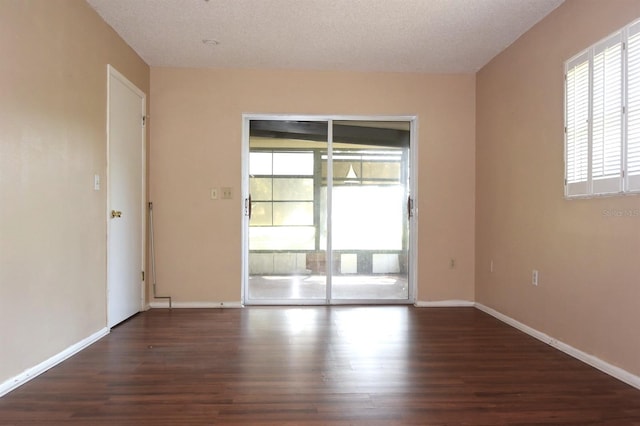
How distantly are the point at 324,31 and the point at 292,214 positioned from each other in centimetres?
197

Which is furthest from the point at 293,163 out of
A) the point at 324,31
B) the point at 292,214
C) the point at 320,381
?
the point at 320,381

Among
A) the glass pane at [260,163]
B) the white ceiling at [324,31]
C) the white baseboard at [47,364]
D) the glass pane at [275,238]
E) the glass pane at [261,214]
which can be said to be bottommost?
the white baseboard at [47,364]

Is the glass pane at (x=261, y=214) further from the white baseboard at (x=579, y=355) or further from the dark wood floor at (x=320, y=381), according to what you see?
the white baseboard at (x=579, y=355)

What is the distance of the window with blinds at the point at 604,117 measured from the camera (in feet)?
8.06

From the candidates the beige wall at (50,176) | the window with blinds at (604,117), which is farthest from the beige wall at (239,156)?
the window with blinds at (604,117)

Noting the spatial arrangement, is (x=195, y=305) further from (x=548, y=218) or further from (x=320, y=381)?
(x=548, y=218)

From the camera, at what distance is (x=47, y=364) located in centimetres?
268

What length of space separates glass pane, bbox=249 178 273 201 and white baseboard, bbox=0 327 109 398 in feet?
6.65

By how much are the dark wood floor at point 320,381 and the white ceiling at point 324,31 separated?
8.49 feet

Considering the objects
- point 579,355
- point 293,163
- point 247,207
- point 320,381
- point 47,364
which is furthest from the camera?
point 293,163

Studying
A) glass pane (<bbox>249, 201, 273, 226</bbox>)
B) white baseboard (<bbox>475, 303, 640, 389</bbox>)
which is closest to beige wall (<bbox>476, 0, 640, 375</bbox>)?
white baseboard (<bbox>475, 303, 640, 389</bbox>)

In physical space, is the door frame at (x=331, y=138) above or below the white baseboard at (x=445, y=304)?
above

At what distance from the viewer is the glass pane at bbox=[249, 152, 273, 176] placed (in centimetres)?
473

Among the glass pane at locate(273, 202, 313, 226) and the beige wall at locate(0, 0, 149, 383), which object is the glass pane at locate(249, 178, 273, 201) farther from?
the beige wall at locate(0, 0, 149, 383)
